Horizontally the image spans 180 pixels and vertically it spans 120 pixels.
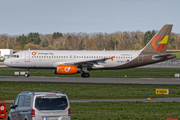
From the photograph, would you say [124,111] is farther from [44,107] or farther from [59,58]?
[59,58]

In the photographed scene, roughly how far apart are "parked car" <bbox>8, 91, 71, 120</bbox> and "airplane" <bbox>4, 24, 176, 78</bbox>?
36081mm

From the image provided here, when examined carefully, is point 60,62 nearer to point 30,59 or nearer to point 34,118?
point 30,59

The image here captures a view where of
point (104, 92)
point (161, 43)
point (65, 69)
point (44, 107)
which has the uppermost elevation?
point (161, 43)

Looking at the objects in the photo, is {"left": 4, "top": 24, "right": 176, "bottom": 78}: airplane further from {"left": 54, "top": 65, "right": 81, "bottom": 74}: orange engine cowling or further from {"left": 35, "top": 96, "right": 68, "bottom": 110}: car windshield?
{"left": 35, "top": 96, "right": 68, "bottom": 110}: car windshield

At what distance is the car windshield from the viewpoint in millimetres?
14117

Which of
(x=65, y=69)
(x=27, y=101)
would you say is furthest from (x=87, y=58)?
(x=27, y=101)

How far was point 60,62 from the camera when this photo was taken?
53.2 metres

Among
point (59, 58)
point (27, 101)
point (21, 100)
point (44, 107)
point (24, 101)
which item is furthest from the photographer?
point (59, 58)

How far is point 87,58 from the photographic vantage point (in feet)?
178

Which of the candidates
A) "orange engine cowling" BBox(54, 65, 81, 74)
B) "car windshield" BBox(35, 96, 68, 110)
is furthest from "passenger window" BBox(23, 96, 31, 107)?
"orange engine cowling" BBox(54, 65, 81, 74)

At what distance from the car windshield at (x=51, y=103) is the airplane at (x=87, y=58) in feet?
119

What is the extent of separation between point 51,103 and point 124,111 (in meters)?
8.46

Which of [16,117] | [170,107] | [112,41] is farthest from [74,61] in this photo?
[112,41]

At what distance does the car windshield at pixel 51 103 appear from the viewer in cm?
1412
